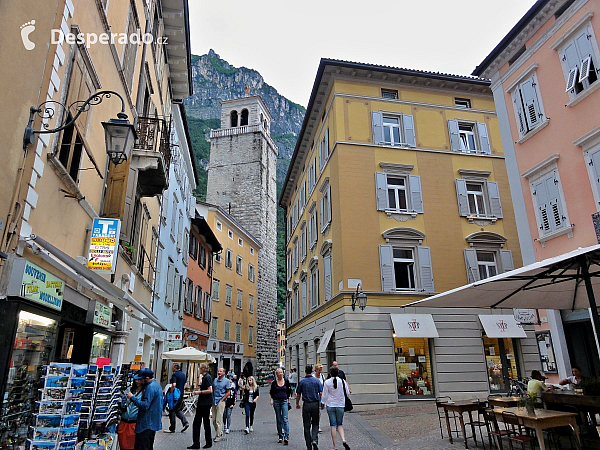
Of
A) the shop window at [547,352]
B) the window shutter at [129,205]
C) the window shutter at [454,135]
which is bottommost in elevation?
the shop window at [547,352]

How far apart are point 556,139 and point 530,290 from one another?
503 centimetres

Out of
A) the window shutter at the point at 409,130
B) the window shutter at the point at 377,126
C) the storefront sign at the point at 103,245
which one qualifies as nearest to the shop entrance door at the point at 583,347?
the window shutter at the point at 409,130

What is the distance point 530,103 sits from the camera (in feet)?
41.7

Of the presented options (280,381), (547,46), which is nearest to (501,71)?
(547,46)

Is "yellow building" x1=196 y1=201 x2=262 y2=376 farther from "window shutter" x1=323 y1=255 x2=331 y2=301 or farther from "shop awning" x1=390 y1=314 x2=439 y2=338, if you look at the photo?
"shop awning" x1=390 y1=314 x2=439 y2=338

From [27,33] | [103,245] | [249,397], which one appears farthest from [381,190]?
[27,33]

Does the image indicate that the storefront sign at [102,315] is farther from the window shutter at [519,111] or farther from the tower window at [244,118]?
the tower window at [244,118]

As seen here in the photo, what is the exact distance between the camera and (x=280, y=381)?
400 inches

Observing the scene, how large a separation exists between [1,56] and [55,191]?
212 cm

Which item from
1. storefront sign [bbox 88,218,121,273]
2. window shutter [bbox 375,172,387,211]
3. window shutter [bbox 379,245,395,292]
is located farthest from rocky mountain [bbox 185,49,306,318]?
storefront sign [bbox 88,218,121,273]

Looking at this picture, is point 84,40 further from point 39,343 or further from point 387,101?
point 387,101

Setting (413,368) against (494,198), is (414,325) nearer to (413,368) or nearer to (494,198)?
(413,368)

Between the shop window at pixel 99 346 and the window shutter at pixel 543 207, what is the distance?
11.6 meters

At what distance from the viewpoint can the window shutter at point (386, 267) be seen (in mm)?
17281
